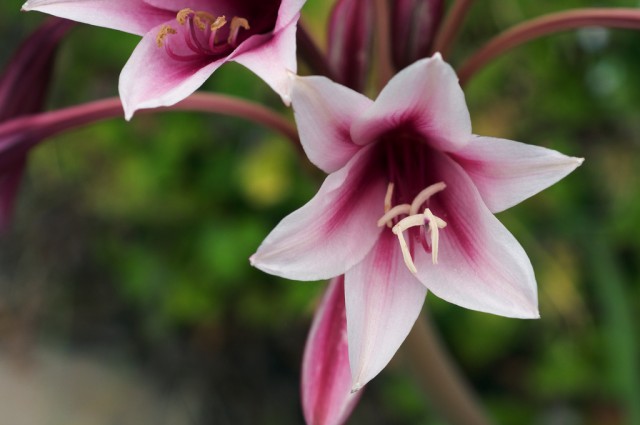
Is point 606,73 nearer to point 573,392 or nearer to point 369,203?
point 573,392

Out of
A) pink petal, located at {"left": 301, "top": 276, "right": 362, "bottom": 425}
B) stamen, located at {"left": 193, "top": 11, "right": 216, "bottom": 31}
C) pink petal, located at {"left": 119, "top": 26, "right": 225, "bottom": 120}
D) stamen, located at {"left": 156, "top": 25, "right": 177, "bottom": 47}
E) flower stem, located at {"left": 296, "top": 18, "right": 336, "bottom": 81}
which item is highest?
stamen, located at {"left": 156, "top": 25, "right": 177, "bottom": 47}

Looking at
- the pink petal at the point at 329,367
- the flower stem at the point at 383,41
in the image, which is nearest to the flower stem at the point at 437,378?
the pink petal at the point at 329,367

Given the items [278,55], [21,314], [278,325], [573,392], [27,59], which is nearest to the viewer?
[278,55]

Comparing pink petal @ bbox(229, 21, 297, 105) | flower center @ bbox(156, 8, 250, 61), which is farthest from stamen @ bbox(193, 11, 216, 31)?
pink petal @ bbox(229, 21, 297, 105)

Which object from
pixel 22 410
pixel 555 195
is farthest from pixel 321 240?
pixel 22 410

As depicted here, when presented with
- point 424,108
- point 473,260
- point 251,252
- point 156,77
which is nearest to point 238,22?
point 156,77

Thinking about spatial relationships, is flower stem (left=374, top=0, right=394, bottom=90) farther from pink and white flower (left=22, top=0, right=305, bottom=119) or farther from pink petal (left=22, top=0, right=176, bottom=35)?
pink petal (left=22, top=0, right=176, bottom=35)
